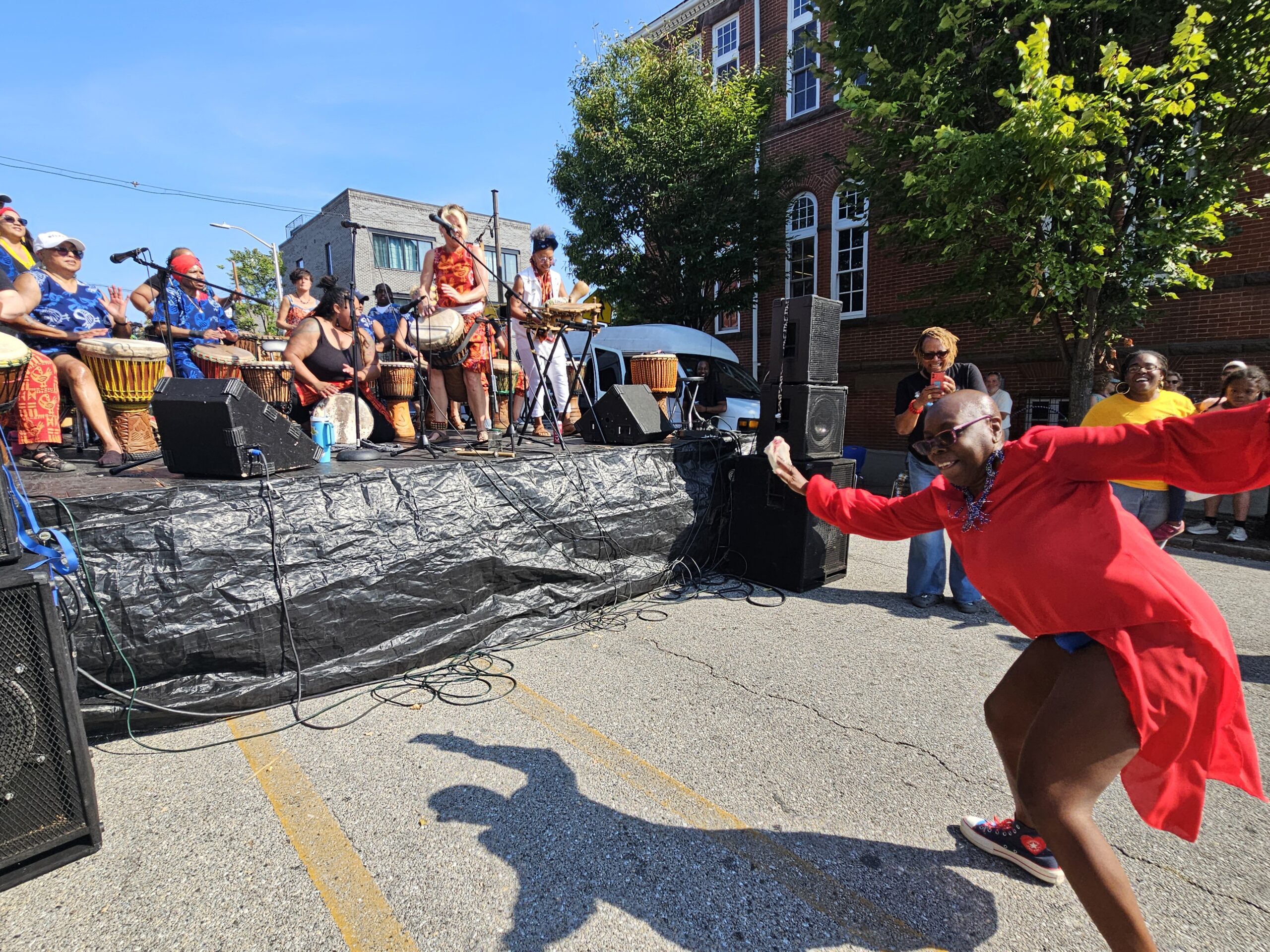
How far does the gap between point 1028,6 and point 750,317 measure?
9.84 meters

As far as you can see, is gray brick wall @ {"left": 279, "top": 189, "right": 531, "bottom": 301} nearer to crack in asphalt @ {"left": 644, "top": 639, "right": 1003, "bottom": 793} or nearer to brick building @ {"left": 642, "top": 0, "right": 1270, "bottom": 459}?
brick building @ {"left": 642, "top": 0, "right": 1270, "bottom": 459}

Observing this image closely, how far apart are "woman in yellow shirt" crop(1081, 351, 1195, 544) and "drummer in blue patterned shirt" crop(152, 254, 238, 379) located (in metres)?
7.43

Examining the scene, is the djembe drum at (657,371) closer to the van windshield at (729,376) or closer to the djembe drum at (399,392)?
the djembe drum at (399,392)

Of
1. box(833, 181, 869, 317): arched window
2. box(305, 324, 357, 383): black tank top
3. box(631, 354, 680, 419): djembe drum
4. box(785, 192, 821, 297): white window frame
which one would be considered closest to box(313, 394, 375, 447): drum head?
box(305, 324, 357, 383): black tank top

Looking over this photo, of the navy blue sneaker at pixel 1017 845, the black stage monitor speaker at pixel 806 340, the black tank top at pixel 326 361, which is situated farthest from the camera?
the black tank top at pixel 326 361

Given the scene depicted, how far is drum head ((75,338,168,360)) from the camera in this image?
414 cm

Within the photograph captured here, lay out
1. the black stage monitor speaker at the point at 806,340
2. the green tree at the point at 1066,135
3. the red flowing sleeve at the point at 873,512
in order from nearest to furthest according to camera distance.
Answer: the red flowing sleeve at the point at 873,512, the black stage monitor speaker at the point at 806,340, the green tree at the point at 1066,135

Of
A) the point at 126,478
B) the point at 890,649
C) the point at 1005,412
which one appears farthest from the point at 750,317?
the point at 126,478

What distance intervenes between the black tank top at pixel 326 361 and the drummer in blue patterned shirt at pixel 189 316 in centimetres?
107

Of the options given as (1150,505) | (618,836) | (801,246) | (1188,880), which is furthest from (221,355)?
(801,246)

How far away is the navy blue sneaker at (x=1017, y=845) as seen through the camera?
206 centimetres

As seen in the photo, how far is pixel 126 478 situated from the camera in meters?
3.50

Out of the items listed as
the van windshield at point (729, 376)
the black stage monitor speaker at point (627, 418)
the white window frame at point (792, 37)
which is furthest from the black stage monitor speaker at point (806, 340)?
the white window frame at point (792, 37)

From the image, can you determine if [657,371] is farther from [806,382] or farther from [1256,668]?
[1256,668]
